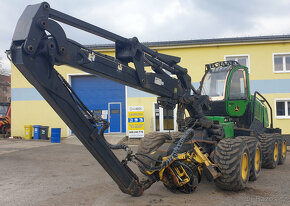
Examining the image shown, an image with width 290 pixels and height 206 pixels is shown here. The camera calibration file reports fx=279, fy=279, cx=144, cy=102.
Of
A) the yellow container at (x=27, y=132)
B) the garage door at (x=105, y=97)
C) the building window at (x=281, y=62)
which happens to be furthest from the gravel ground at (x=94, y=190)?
the garage door at (x=105, y=97)

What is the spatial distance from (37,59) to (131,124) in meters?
12.0

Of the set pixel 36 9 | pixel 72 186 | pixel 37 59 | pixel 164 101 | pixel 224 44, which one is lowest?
pixel 72 186

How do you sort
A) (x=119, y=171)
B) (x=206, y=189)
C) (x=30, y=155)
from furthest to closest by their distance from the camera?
(x=30, y=155), (x=206, y=189), (x=119, y=171)

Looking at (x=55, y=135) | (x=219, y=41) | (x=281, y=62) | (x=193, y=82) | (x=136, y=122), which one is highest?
(x=219, y=41)

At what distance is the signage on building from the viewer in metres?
15.4

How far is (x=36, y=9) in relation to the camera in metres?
3.45

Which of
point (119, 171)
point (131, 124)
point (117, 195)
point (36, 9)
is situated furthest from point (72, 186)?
point (131, 124)

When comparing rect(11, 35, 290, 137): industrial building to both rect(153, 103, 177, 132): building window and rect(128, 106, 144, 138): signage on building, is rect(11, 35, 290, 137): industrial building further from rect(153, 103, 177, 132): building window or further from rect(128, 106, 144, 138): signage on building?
rect(128, 106, 144, 138): signage on building

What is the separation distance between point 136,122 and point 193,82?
3.97m

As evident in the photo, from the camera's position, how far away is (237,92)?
746cm

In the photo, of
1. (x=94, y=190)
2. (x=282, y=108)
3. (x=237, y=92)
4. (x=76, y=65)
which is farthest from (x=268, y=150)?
(x=282, y=108)

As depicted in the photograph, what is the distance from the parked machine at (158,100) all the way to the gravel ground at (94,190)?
0.82 ft

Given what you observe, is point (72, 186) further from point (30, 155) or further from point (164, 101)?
point (30, 155)

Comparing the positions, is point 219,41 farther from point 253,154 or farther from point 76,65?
point 76,65
